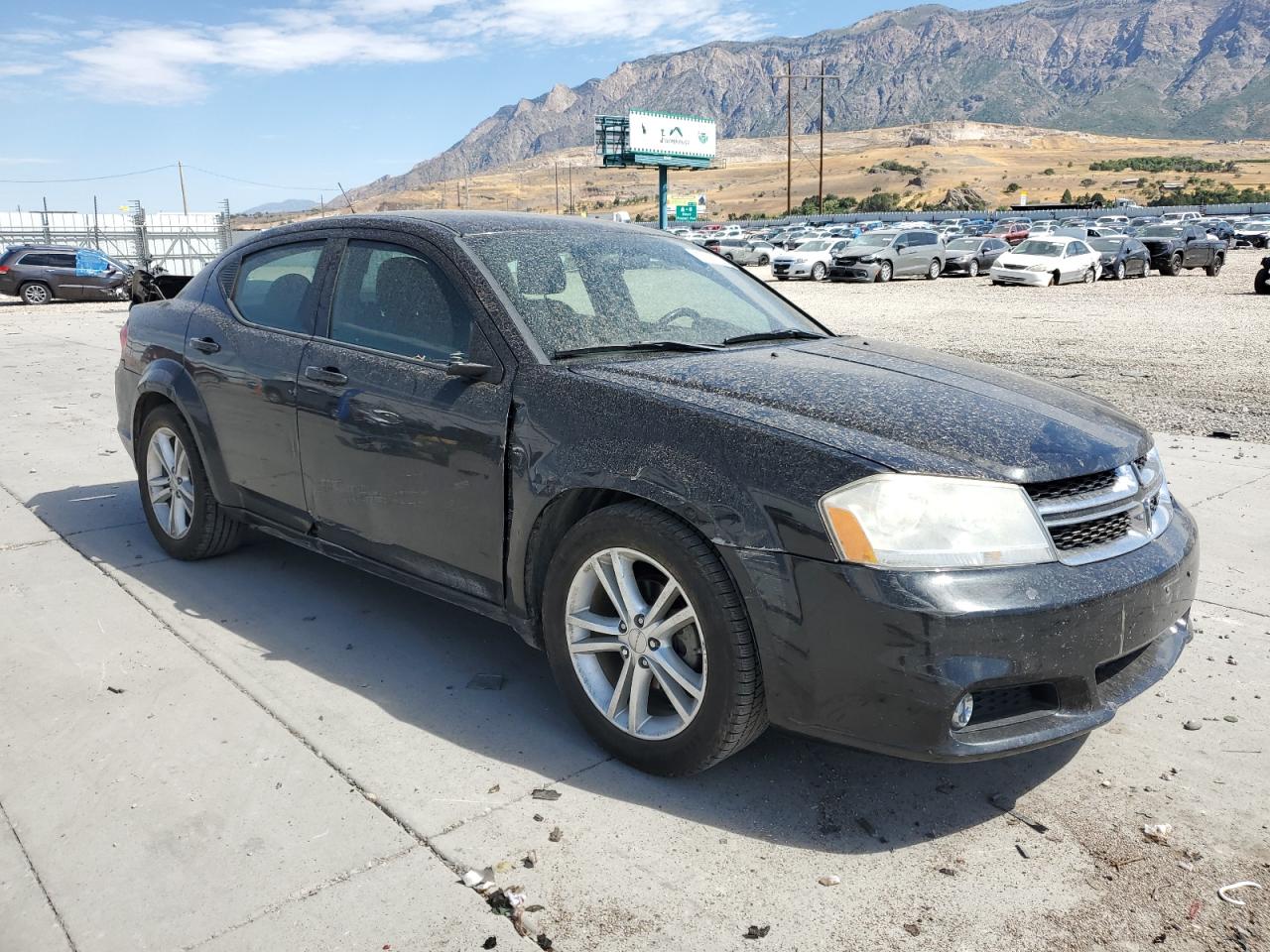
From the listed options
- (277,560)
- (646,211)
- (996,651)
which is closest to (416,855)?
(996,651)

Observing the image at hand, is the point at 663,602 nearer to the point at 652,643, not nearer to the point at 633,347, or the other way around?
the point at 652,643

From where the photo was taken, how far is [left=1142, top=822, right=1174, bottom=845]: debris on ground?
2896 millimetres

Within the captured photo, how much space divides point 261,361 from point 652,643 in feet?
7.47

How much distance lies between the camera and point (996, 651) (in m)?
2.63

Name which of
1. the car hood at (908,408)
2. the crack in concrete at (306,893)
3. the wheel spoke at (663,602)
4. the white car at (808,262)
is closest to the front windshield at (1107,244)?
the white car at (808,262)

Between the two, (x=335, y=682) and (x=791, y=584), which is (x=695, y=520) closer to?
(x=791, y=584)

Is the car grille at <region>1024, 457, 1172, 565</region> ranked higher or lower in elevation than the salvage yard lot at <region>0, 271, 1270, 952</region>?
higher

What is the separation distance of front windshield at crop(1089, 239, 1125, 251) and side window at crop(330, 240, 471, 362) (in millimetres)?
33877

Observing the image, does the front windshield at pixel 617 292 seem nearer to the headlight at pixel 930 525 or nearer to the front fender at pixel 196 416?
the headlight at pixel 930 525

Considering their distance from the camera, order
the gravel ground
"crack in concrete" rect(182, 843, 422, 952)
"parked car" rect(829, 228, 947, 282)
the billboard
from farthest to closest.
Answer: the billboard, "parked car" rect(829, 228, 947, 282), the gravel ground, "crack in concrete" rect(182, 843, 422, 952)

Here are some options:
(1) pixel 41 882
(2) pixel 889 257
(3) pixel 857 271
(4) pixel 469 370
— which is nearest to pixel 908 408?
(4) pixel 469 370

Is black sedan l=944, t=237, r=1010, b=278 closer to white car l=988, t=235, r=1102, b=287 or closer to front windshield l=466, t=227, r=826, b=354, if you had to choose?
white car l=988, t=235, r=1102, b=287

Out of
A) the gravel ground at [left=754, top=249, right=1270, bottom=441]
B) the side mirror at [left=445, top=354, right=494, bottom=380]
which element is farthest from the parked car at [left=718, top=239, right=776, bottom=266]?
the side mirror at [left=445, top=354, right=494, bottom=380]

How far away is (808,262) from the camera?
→ 36344mm
